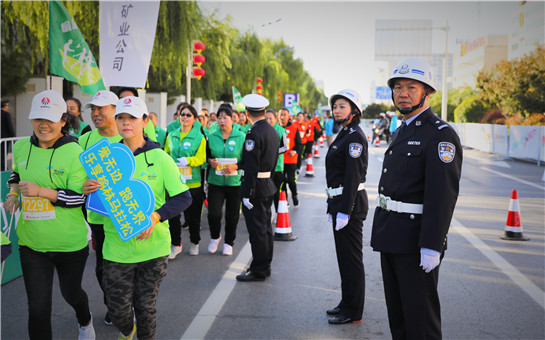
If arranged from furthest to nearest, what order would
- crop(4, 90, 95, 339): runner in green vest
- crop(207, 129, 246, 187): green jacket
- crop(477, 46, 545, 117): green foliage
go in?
crop(477, 46, 545, 117): green foliage → crop(207, 129, 246, 187): green jacket → crop(4, 90, 95, 339): runner in green vest

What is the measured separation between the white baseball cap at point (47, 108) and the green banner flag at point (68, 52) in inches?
128

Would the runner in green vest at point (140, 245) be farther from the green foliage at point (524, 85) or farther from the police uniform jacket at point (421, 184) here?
the green foliage at point (524, 85)

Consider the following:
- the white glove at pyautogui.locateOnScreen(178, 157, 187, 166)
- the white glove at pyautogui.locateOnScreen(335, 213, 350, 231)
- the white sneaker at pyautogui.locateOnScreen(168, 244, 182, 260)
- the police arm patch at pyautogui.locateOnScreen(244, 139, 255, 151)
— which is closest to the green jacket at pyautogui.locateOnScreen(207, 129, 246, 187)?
the white glove at pyautogui.locateOnScreen(178, 157, 187, 166)

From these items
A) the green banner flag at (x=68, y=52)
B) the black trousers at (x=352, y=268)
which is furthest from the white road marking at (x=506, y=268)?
the green banner flag at (x=68, y=52)

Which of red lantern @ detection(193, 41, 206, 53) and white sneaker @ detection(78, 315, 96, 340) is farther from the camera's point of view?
red lantern @ detection(193, 41, 206, 53)

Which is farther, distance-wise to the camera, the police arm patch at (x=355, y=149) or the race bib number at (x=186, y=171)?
the race bib number at (x=186, y=171)

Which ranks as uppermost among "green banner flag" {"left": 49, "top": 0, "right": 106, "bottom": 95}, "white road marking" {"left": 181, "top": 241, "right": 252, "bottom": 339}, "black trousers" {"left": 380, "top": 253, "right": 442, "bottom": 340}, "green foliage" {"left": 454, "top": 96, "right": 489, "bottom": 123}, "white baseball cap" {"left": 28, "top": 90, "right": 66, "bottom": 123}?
"green foliage" {"left": 454, "top": 96, "right": 489, "bottom": 123}

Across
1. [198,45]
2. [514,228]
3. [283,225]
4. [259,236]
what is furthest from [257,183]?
[198,45]

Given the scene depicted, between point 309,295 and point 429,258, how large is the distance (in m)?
2.84

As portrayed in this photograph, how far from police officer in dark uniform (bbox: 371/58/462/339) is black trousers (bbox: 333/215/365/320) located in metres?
1.49

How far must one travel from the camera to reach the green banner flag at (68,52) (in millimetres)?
7699

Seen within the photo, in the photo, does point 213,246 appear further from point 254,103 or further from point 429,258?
point 429,258

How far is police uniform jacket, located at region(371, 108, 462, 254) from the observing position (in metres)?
3.69

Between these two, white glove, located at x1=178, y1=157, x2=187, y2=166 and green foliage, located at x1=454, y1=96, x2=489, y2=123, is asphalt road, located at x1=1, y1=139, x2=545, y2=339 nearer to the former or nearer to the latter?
white glove, located at x1=178, y1=157, x2=187, y2=166
